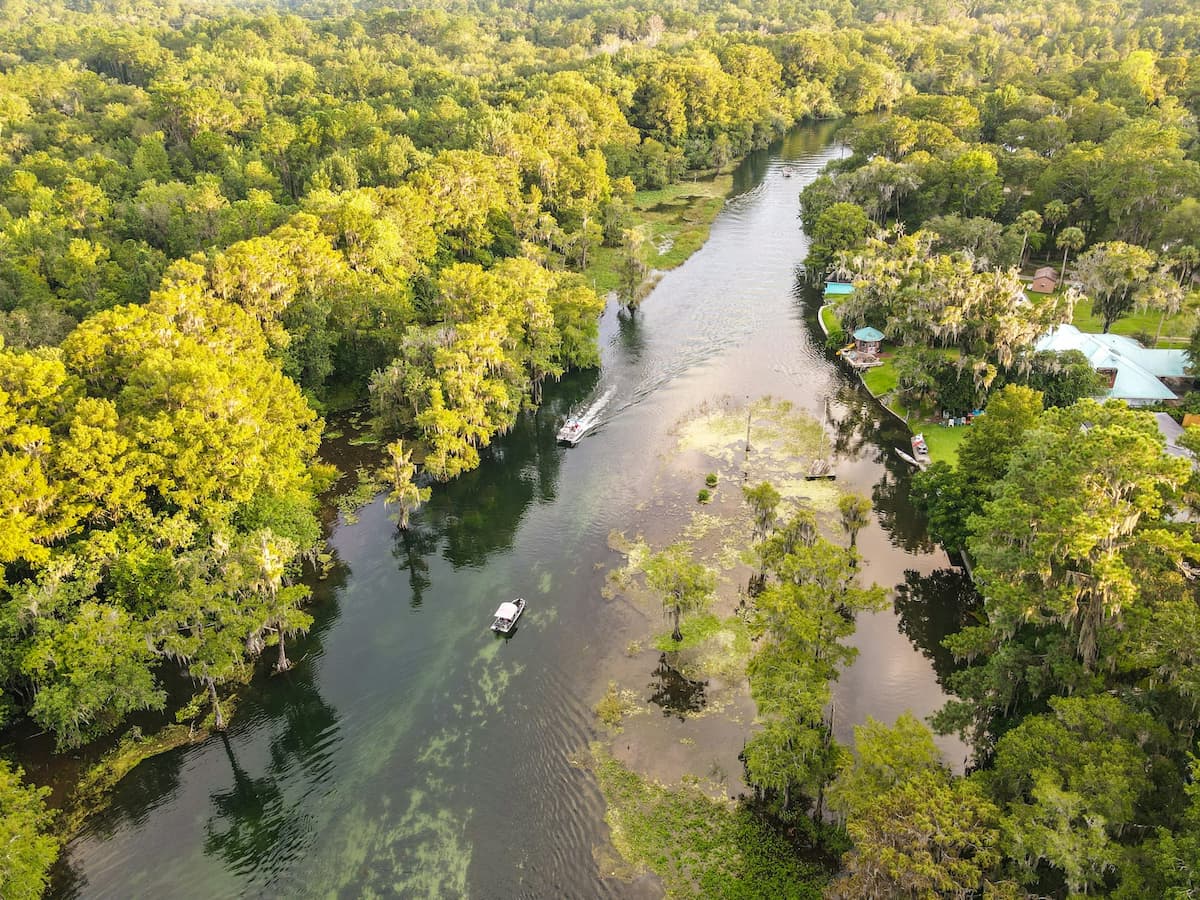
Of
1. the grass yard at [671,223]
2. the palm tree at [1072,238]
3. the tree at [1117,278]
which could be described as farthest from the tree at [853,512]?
the palm tree at [1072,238]

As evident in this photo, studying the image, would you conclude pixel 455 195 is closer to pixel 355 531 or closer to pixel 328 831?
pixel 355 531

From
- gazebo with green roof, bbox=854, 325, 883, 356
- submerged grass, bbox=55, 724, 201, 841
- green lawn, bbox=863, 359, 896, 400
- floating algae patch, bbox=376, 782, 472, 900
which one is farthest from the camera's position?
gazebo with green roof, bbox=854, 325, 883, 356

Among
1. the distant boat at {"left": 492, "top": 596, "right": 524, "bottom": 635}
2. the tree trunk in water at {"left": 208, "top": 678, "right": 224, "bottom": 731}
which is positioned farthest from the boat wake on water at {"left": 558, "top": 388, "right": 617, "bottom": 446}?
the tree trunk in water at {"left": 208, "top": 678, "right": 224, "bottom": 731}

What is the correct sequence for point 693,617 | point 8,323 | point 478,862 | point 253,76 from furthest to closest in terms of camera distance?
point 253,76 → point 8,323 → point 693,617 → point 478,862

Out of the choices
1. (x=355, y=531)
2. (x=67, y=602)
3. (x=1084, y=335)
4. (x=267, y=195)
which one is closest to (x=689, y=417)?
(x=355, y=531)

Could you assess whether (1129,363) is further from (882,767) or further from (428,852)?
(428,852)

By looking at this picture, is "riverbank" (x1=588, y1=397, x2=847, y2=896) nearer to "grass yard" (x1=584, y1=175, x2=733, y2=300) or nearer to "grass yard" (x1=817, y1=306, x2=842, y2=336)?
"grass yard" (x1=817, y1=306, x2=842, y2=336)

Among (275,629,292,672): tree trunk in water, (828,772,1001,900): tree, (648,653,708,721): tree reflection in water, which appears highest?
(828,772,1001,900): tree
